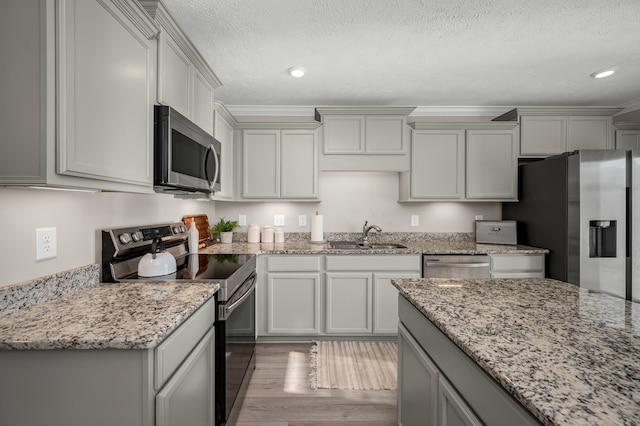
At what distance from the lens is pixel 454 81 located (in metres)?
2.79

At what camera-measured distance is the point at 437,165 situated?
3.24 metres

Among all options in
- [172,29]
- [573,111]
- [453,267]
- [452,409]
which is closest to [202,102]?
[172,29]

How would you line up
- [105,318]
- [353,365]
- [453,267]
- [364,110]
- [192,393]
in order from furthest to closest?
[364,110] → [453,267] → [353,365] → [192,393] → [105,318]

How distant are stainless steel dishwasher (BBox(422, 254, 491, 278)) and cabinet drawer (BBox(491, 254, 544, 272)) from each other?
107 mm

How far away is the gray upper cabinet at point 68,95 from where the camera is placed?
906mm

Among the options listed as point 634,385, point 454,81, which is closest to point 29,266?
point 634,385

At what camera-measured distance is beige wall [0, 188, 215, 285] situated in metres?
1.15

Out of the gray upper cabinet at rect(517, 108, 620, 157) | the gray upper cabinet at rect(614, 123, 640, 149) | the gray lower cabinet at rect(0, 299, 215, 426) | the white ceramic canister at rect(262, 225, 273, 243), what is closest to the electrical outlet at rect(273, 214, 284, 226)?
the white ceramic canister at rect(262, 225, 273, 243)

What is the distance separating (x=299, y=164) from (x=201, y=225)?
1.16 metres

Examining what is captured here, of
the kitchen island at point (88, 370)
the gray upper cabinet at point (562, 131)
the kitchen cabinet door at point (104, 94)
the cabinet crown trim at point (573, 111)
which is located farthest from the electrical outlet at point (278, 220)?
the cabinet crown trim at point (573, 111)

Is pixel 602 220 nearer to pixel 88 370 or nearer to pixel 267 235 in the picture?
pixel 267 235

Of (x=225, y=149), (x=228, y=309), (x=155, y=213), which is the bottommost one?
(x=228, y=309)

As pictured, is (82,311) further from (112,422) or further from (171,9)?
(171,9)

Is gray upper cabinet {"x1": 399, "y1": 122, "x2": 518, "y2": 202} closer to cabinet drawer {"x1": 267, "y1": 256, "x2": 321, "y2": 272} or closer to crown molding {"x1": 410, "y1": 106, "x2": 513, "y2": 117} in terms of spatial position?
crown molding {"x1": 410, "y1": 106, "x2": 513, "y2": 117}
